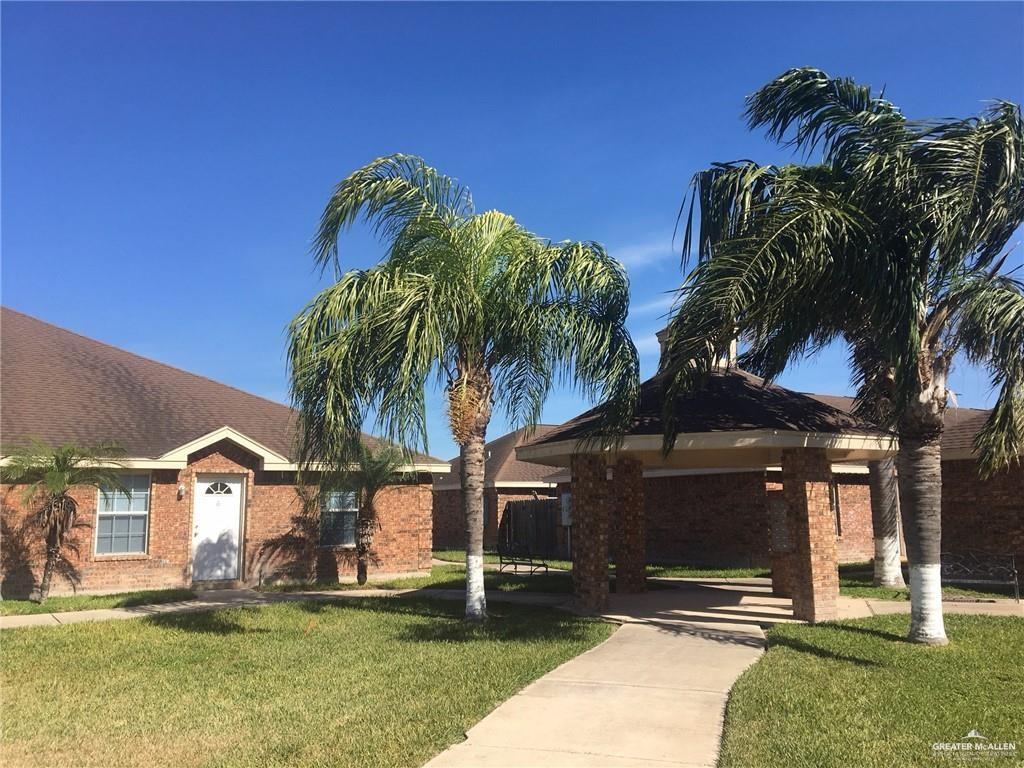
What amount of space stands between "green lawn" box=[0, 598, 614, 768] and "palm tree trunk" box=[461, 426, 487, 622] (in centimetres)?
38

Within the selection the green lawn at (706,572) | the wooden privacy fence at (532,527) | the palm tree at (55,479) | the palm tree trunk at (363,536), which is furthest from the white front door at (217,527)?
the wooden privacy fence at (532,527)

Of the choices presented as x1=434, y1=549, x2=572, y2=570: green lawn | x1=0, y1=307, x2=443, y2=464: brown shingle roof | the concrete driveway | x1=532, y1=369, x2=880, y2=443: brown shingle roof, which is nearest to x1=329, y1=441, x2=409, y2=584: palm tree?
x1=0, y1=307, x2=443, y2=464: brown shingle roof

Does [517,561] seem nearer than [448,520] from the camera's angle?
Yes

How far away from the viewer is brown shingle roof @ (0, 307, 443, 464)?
1570 cm

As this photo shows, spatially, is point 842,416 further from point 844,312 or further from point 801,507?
point 844,312

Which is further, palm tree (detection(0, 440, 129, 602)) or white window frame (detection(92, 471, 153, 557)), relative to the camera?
white window frame (detection(92, 471, 153, 557))

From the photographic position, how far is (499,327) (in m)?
11.3

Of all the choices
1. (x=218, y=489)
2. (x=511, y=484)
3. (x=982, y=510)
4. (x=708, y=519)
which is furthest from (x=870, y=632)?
(x=511, y=484)

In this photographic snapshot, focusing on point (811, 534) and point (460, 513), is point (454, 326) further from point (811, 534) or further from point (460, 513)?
point (460, 513)

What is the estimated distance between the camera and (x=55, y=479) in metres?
13.1

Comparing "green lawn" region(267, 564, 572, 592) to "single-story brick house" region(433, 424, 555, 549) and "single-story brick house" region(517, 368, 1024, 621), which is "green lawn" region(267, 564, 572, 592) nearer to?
"single-story brick house" region(517, 368, 1024, 621)

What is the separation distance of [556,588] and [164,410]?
33.2 ft

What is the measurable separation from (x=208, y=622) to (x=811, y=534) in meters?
9.29

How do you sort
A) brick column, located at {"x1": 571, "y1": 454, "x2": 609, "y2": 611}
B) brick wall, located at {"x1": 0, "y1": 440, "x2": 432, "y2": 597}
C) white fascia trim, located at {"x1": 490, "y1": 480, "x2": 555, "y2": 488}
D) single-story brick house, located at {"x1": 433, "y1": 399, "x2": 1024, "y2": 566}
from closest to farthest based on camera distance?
1. brick column, located at {"x1": 571, "y1": 454, "x2": 609, "y2": 611}
2. brick wall, located at {"x1": 0, "y1": 440, "x2": 432, "y2": 597}
3. single-story brick house, located at {"x1": 433, "y1": 399, "x2": 1024, "y2": 566}
4. white fascia trim, located at {"x1": 490, "y1": 480, "x2": 555, "y2": 488}
